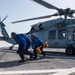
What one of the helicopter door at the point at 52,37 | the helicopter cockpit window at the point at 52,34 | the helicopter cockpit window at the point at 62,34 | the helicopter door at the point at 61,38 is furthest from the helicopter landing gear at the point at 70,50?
the helicopter cockpit window at the point at 52,34

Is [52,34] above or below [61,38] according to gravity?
above

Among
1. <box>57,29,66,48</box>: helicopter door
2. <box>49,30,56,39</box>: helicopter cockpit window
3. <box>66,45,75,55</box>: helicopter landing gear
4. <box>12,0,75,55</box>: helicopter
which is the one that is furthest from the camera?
<box>49,30,56,39</box>: helicopter cockpit window

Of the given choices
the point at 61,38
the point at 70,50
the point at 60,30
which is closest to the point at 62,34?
the point at 61,38

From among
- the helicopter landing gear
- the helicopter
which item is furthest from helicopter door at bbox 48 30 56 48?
the helicopter landing gear

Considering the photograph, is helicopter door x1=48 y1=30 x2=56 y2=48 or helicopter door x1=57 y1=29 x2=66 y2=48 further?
helicopter door x1=48 y1=30 x2=56 y2=48

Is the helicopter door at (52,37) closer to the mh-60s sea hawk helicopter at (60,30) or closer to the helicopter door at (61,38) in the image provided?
the mh-60s sea hawk helicopter at (60,30)

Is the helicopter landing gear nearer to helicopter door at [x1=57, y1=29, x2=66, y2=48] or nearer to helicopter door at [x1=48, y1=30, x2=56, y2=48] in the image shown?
helicopter door at [x1=57, y1=29, x2=66, y2=48]

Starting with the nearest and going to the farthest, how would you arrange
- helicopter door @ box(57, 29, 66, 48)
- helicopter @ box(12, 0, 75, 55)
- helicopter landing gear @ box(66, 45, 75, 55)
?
helicopter landing gear @ box(66, 45, 75, 55) < helicopter @ box(12, 0, 75, 55) < helicopter door @ box(57, 29, 66, 48)

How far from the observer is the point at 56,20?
20.8m

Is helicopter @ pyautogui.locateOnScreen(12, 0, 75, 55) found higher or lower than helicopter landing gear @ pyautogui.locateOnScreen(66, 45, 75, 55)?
higher

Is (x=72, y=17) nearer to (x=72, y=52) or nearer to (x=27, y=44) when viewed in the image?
(x=72, y=52)

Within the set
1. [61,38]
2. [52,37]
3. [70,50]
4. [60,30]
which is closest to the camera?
[70,50]

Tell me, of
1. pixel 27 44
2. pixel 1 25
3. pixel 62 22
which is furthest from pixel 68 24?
pixel 1 25

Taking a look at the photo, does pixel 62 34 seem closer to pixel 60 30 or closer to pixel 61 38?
pixel 61 38
